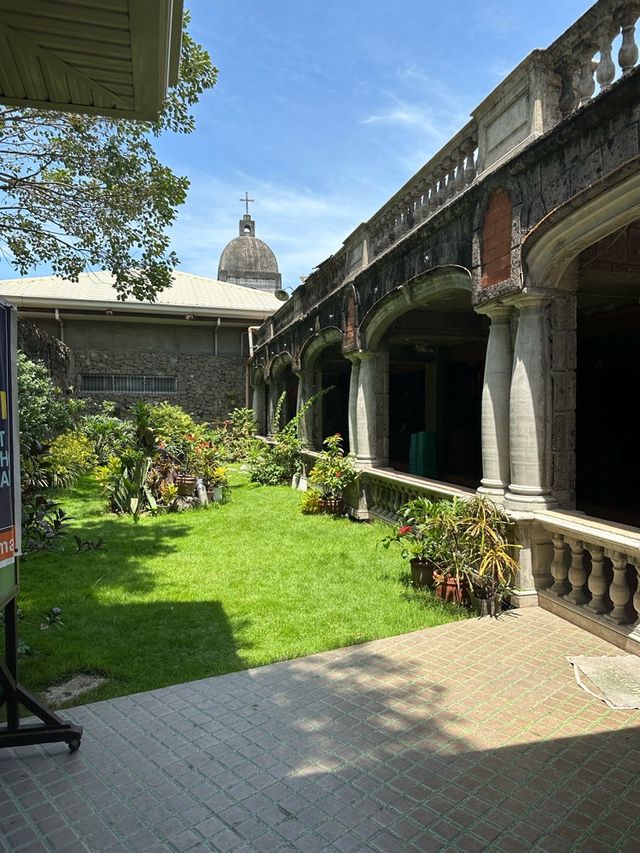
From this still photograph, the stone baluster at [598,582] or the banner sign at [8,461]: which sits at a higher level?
the banner sign at [8,461]

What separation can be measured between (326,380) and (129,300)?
7115mm

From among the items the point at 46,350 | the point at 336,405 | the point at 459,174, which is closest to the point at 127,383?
the point at 46,350

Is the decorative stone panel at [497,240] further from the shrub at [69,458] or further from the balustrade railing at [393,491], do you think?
the shrub at [69,458]

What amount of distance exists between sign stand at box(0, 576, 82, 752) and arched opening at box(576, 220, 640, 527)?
6552 mm

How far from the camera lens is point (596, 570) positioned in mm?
4453

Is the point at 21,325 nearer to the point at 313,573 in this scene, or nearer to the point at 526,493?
the point at 313,573

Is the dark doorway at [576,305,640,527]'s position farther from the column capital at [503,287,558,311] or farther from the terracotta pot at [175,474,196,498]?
the terracotta pot at [175,474,196,498]

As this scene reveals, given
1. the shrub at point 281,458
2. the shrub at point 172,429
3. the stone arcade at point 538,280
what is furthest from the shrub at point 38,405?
the stone arcade at point 538,280

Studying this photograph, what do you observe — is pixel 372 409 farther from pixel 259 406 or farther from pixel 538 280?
pixel 259 406

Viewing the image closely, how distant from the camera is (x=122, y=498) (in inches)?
397

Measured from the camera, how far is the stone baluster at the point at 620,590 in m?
4.18

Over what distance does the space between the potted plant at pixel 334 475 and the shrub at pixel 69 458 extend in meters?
5.84

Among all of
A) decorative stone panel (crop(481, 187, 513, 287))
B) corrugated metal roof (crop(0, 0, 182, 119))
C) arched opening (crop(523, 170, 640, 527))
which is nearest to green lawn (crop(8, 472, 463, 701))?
arched opening (crop(523, 170, 640, 527))

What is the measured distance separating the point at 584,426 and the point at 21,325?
44.0ft
